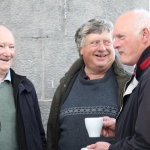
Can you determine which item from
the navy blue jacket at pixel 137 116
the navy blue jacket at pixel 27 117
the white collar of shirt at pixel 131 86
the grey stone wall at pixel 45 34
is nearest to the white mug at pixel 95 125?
the navy blue jacket at pixel 137 116

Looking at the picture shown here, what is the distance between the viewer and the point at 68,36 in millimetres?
3186

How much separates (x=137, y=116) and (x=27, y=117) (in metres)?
1.14

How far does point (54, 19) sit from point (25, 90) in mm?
765

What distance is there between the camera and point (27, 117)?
263cm

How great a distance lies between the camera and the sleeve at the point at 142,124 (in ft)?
5.21

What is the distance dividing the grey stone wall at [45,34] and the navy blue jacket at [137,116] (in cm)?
133

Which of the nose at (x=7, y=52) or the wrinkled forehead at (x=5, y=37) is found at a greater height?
the wrinkled forehead at (x=5, y=37)

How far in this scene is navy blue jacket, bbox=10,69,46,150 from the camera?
257 centimetres

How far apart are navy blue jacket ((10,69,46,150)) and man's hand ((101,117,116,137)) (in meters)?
→ 0.66

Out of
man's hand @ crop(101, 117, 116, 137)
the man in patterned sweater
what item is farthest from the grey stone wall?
man's hand @ crop(101, 117, 116, 137)

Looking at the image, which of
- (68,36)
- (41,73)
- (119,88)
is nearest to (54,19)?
(68,36)

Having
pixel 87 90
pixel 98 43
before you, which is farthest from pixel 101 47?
pixel 87 90

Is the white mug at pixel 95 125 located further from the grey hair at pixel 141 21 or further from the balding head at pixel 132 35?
the grey hair at pixel 141 21

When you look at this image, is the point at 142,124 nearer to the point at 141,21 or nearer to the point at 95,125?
the point at 95,125
